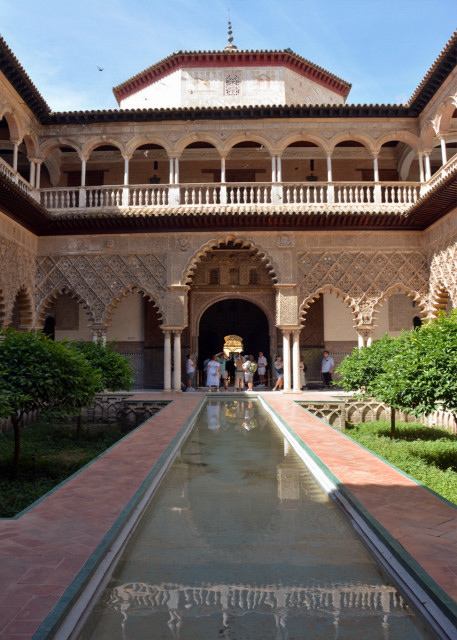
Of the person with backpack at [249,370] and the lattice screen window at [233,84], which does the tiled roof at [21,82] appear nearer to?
the lattice screen window at [233,84]

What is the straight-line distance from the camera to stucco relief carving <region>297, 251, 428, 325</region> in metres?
12.6

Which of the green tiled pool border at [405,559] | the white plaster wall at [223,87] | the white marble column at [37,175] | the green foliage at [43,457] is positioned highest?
the white plaster wall at [223,87]

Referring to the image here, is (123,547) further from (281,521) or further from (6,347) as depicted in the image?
(6,347)

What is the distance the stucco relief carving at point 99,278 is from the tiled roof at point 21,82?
3.74 m

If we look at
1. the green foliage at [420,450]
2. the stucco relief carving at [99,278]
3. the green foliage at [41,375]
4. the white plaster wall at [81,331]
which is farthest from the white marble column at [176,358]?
the green foliage at [41,375]

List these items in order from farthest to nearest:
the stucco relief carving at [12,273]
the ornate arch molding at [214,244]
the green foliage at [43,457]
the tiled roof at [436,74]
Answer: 1. the ornate arch molding at [214,244]
2. the stucco relief carving at [12,273]
3. the tiled roof at [436,74]
4. the green foliage at [43,457]

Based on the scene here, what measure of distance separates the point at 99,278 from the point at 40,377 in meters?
7.44

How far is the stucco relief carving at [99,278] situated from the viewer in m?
12.8

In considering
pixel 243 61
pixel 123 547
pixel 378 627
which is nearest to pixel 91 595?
pixel 123 547

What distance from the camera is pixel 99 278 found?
42.1 feet

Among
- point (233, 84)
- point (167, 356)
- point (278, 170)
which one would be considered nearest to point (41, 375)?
point (167, 356)

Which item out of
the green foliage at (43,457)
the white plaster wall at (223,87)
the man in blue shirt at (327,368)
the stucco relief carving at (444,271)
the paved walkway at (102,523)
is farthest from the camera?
the white plaster wall at (223,87)

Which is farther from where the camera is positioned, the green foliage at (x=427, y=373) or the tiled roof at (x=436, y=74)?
the tiled roof at (x=436, y=74)

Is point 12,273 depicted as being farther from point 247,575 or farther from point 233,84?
point 247,575
